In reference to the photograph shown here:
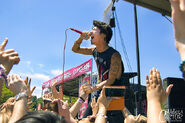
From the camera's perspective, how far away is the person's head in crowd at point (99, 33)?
275cm

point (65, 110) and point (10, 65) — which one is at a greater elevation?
point (10, 65)

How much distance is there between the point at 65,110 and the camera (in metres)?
1.17

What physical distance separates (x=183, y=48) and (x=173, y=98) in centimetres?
296

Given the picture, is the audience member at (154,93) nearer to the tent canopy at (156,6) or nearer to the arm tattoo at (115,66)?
the arm tattoo at (115,66)

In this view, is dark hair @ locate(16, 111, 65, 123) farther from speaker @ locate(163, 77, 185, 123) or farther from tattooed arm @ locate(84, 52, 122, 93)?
speaker @ locate(163, 77, 185, 123)

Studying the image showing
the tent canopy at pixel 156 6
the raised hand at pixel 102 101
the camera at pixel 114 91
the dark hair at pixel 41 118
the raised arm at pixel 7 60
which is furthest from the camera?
the tent canopy at pixel 156 6

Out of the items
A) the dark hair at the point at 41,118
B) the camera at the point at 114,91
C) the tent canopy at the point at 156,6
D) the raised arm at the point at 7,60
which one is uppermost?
the tent canopy at the point at 156,6

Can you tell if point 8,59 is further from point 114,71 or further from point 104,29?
point 104,29

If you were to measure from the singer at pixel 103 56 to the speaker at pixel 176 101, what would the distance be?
48.6 inches

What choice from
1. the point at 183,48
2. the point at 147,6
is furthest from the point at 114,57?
the point at 147,6

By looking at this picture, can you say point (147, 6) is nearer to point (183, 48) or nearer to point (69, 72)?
point (183, 48)

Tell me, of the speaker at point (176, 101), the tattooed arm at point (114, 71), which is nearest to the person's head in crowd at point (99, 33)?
the tattooed arm at point (114, 71)

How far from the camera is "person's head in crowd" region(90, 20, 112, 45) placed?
2.75 metres

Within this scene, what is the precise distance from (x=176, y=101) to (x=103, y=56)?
1730mm
